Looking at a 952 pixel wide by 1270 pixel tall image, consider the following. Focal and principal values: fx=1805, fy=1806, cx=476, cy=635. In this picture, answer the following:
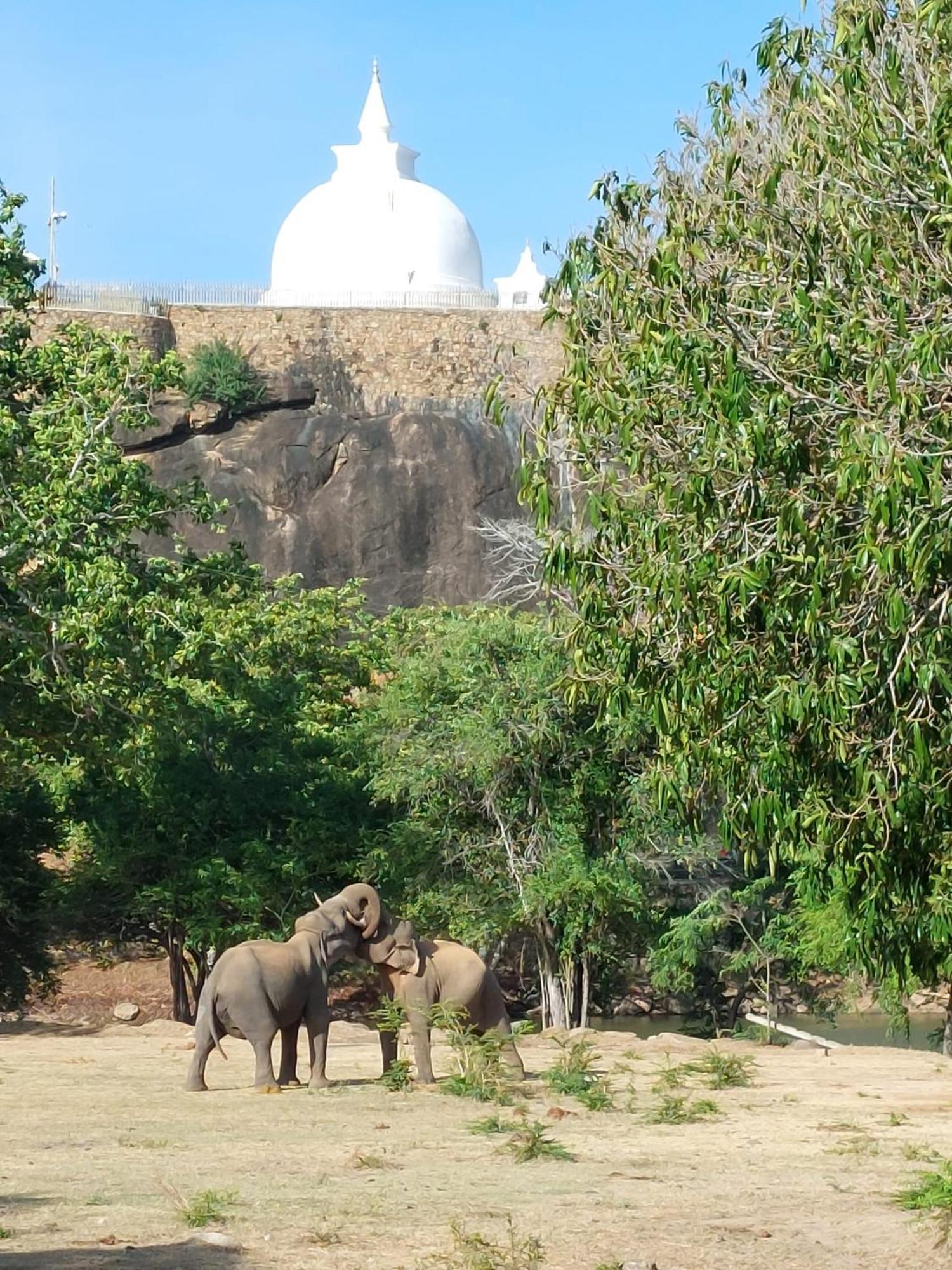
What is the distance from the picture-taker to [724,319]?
26.3 ft

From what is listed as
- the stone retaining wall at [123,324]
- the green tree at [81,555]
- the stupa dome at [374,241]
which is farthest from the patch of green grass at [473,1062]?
the stupa dome at [374,241]

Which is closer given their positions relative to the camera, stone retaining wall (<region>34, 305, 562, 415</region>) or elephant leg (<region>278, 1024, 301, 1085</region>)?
elephant leg (<region>278, 1024, 301, 1085</region>)

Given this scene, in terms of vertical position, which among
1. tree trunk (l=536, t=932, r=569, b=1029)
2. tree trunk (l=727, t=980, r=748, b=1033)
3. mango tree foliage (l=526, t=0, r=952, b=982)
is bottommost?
tree trunk (l=727, t=980, r=748, b=1033)

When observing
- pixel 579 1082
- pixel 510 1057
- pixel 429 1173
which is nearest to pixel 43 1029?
pixel 510 1057

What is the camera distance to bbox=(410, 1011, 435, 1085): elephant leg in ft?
44.4

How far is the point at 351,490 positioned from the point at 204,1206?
41.2 m

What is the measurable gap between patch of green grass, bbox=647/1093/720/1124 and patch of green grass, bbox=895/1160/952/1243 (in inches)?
122

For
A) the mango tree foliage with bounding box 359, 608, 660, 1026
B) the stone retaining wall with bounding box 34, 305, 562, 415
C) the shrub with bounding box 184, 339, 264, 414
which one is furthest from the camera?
the stone retaining wall with bounding box 34, 305, 562, 415

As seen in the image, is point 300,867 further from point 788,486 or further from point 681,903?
point 788,486

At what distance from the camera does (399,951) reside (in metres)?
13.8

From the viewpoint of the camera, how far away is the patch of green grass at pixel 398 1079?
13.2m

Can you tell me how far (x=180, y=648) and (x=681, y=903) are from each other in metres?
11.7

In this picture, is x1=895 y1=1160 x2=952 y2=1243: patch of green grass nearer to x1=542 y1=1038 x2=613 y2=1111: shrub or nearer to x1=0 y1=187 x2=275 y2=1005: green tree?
x1=542 y1=1038 x2=613 y2=1111: shrub

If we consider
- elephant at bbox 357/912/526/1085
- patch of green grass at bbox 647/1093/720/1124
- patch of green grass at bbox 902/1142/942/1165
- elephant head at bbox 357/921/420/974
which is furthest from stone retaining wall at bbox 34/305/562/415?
patch of green grass at bbox 902/1142/942/1165
